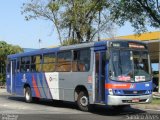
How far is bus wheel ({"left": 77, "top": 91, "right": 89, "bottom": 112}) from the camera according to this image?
18.6 metres

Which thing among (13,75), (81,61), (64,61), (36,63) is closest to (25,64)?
(36,63)

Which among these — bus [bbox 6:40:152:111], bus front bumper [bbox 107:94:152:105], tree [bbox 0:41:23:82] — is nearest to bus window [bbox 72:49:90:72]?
bus [bbox 6:40:152:111]

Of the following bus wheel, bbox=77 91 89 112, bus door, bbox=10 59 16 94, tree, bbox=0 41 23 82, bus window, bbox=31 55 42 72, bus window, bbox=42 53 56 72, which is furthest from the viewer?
tree, bbox=0 41 23 82

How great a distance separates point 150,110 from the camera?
19172 mm

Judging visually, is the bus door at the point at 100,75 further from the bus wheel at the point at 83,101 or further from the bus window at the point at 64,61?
the bus window at the point at 64,61

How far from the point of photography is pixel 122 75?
17.2m

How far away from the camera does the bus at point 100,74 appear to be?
1722cm

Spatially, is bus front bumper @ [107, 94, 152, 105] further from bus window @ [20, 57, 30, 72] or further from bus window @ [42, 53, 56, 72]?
bus window @ [20, 57, 30, 72]

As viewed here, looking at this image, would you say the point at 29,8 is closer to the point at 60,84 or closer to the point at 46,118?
the point at 60,84

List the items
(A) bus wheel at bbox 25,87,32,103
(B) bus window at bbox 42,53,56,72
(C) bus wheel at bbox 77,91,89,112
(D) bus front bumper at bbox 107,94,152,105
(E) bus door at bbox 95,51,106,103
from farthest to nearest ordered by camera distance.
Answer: (A) bus wheel at bbox 25,87,32,103, (B) bus window at bbox 42,53,56,72, (C) bus wheel at bbox 77,91,89,112, (E) bus door at bbox 95,51,106,103, (D) bus front bumper at bbox 107,94,152,105

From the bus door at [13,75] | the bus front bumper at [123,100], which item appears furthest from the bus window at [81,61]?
the bus door at [13,75]

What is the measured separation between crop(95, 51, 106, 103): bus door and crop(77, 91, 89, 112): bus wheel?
795 mm

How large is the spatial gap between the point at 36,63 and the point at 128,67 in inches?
284

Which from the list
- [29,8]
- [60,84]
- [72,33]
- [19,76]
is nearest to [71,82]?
[60,84]
